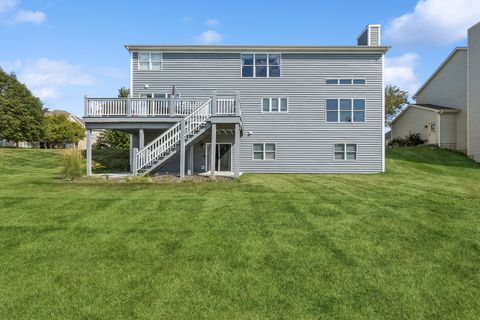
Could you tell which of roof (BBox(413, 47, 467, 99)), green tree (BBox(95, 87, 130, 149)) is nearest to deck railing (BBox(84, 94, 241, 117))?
roof (BBox(413, 47, 467, 99))

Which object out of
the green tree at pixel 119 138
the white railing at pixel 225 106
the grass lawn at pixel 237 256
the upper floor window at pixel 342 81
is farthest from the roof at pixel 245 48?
the green tree at pixel 119 138

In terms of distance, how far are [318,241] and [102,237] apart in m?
4.14

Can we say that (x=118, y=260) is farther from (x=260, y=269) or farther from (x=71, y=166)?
(x=71, y=166)

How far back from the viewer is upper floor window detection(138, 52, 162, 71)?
70.0 ft

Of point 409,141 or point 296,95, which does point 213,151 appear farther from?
point 409,141

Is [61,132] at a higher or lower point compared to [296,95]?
higher

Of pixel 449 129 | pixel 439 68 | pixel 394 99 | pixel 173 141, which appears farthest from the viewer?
pixel 394 99

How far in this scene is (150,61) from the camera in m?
21.4

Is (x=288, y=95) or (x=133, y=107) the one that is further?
(x=288, y=95)

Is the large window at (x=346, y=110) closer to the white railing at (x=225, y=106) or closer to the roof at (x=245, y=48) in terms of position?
the roof at (x=245, y=48)

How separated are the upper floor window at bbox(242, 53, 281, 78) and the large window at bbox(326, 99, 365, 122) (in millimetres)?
3860

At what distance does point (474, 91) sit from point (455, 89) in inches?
158

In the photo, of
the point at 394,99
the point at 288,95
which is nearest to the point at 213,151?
the point at 288,95

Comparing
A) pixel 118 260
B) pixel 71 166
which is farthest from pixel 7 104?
pixel 118 260
